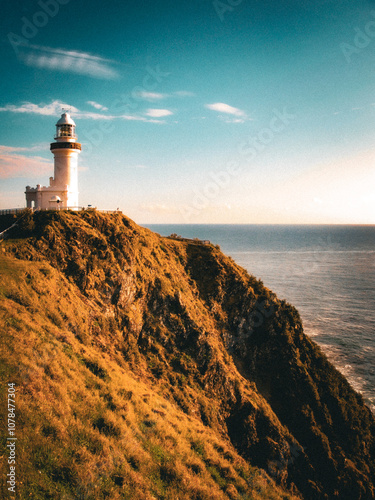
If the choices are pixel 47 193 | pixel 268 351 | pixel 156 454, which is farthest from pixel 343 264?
pixel 156 454

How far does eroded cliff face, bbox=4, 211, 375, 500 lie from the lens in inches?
977

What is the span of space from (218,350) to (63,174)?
24386 millimetres

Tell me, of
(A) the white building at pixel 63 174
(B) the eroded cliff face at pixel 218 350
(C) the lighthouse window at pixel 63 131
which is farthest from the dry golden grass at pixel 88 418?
(C) the lighthouse window at pixel 63 131

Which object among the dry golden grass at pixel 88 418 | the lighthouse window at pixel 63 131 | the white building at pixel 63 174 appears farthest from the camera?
the lighthouse window at pixel 63 131

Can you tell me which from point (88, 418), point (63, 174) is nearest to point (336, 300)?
point (63, 174)

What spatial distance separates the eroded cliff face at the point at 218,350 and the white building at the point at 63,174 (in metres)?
6.91

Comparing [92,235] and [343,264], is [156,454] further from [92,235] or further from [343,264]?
[343,264]

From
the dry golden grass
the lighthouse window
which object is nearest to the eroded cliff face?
the dry golden grass

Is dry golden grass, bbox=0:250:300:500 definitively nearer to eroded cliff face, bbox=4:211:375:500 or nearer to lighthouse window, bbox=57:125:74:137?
eroded cliff face, bbox=4:211:375:500

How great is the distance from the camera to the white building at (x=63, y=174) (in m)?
34.3

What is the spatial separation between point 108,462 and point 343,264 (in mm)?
118081

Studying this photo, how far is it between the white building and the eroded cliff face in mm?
6909

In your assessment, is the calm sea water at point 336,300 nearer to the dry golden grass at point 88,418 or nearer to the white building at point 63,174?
the dry golden grass at point 88,418

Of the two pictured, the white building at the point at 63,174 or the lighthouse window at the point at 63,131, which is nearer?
the white building at the point at 63,174
